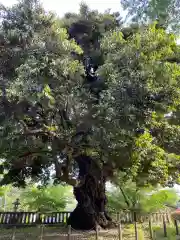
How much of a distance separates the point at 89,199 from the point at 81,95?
5886 millimetres

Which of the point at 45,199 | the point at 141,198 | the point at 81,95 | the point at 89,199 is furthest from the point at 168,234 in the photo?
the point at 45,199

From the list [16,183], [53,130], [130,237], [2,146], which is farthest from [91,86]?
[16,183]

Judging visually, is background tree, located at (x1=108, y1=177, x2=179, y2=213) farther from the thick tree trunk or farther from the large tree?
the large tree

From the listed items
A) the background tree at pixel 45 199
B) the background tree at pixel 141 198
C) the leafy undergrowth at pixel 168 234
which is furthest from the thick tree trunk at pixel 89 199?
the background tree at pixel 45 199

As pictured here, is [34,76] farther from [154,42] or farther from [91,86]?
[154,42]

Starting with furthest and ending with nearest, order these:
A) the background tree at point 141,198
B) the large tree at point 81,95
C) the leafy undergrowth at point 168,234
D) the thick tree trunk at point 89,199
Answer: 1. the background tree at point 141,198
2. the thick tree trunk at point 89,199
3. the leafy undergrowth at point 168,234
4. the large tree at point 81,95

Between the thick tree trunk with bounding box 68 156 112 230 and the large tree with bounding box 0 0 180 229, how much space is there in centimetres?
177

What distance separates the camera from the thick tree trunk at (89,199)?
10.9 meters

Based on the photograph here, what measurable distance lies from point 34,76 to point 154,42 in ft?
10.3

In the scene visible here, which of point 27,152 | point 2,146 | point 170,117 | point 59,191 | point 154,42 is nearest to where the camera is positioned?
point 154,42

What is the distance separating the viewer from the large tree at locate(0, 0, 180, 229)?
589 centimetres

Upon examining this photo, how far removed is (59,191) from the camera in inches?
663

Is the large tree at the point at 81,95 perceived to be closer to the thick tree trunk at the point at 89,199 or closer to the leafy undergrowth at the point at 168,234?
the thick tree trunk at the point at 89,199

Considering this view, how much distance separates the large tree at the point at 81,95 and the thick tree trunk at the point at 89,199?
1.77m
